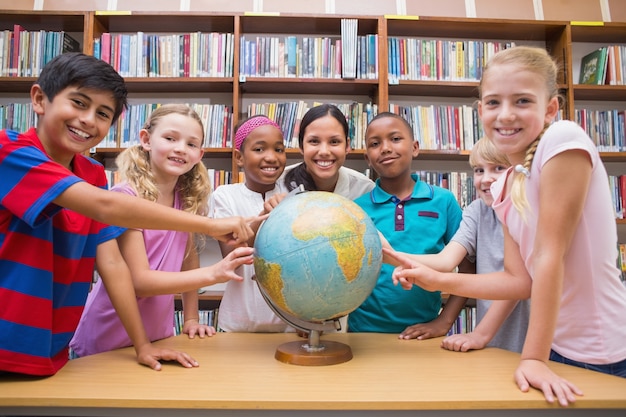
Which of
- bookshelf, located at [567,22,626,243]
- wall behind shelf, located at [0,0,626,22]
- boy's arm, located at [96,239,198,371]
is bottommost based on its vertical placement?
boy's arm, located at [96,239,198,371]

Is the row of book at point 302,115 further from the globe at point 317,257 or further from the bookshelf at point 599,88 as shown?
the globe at point 317,257

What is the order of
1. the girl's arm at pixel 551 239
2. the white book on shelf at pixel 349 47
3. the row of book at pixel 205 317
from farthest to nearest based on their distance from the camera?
the white book on shelf at pixel 349 47 → the row of book at pixel 205 317 → the girl's arm at pixel 551 239

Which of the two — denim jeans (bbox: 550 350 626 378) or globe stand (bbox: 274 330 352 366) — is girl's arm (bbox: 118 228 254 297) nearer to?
globe stand (bbox: 274 330 352 366)

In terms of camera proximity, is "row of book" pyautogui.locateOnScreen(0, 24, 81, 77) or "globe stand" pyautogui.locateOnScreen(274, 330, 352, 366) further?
"row of book" pyautogui.locateOnScreen(0, 24, 81, 77)

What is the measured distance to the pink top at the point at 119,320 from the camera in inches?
75.9

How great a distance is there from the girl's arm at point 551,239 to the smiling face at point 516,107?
19cm

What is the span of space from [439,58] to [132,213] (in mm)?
3523

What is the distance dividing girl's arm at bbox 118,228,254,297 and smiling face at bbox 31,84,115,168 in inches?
15.8

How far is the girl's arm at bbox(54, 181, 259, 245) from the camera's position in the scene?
1355 mm

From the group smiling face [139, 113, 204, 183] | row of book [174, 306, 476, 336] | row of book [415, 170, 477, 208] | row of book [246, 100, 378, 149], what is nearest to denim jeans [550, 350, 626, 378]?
smiling face [139, 113, 204, 183]

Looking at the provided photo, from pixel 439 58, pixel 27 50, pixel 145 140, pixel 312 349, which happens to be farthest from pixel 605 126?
pixel 27 50

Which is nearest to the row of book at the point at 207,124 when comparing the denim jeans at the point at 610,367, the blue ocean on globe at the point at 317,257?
the blue ocean on globe at the point at 317,257

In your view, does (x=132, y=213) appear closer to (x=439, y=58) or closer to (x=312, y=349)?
(x=312, y=349)

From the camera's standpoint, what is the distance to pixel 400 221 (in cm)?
225
